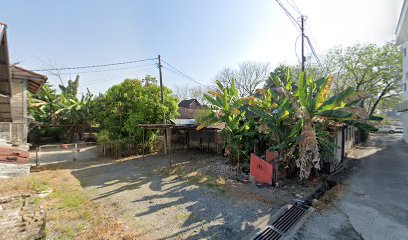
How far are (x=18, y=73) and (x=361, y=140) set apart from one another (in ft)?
96.9

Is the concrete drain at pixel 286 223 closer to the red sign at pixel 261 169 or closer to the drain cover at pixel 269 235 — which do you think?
the drain cover at pixel 269 235

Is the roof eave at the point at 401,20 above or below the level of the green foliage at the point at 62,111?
above

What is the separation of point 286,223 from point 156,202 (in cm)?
370

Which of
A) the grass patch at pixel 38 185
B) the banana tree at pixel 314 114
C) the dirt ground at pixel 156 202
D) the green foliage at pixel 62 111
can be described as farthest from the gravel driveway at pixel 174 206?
the green foliage at pixel 62 111

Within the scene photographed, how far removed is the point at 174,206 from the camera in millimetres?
5938

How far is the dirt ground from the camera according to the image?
467 centimetres

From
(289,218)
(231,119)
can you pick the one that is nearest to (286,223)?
(289,218)

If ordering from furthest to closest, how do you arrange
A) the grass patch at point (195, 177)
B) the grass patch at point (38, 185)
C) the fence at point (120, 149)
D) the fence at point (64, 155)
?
the fence at point (120, 149)
the fence at point (64, 155)
the grass patch at point (195, 177)
the grass patch at point (38, 185)

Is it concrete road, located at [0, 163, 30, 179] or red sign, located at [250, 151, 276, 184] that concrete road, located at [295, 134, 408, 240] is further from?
concrete road, located at [0, 163, 30, 179]

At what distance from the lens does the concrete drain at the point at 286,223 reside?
14.9ft

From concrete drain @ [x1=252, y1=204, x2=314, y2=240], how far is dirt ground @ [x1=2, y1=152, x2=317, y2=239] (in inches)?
10.6

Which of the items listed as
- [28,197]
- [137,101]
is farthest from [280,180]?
[137,101]

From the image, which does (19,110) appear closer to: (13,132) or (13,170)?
(13,132)

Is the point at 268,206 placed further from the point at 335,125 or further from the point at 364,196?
the point at 335,125
